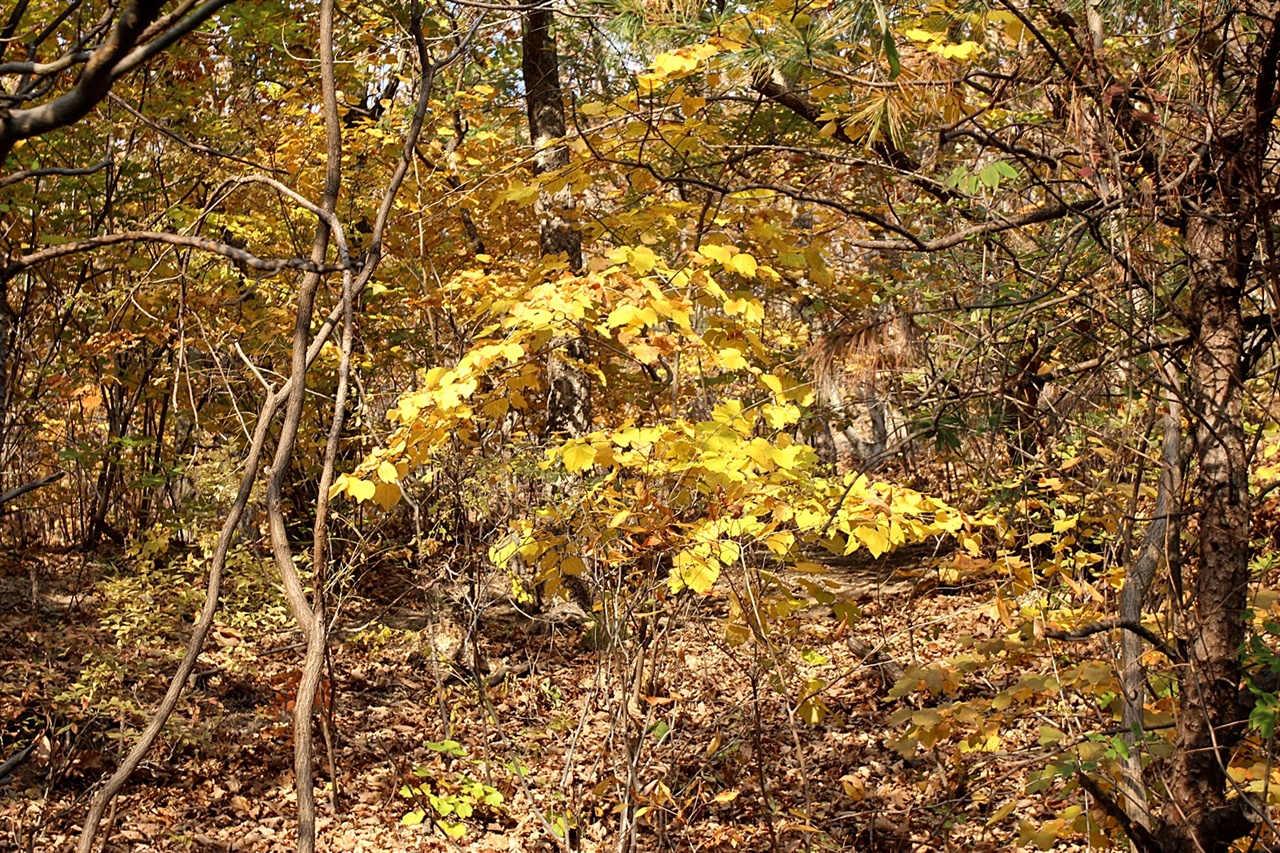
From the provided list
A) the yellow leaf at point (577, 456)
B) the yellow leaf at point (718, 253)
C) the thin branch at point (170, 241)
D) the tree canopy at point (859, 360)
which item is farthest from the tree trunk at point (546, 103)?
the thin branch at point (170, 241)

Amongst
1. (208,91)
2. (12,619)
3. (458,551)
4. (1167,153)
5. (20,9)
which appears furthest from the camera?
(208,91)

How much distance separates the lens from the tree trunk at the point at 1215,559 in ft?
9.09

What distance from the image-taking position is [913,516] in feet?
11.3

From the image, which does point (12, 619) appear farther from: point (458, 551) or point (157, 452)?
point (458, 551)

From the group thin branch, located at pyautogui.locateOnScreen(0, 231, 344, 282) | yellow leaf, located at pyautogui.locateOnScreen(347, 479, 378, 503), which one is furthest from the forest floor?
thin branch, located at pyautogui.locateOnScreen(0, 231, 344, 282)

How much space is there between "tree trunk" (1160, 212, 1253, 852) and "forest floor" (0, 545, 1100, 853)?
41.6 inches

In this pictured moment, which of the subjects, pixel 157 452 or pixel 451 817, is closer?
pixel 451 817

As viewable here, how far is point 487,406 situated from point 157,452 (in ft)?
18.1

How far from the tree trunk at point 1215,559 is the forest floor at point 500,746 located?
106 centimetres

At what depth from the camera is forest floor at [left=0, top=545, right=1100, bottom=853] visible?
4234mm

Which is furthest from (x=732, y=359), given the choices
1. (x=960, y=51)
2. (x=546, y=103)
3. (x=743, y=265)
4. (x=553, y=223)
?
(x=546, y=103)

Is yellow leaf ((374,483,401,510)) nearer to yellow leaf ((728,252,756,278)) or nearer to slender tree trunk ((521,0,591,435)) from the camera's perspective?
yellow leaf ((728,252,756,278))

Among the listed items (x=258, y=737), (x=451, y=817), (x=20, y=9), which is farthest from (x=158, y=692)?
(x=20, y=9)

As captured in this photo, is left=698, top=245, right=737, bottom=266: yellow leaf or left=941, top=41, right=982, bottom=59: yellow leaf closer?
left=941, top=41, right=982, bottom=59: yellow leaf
